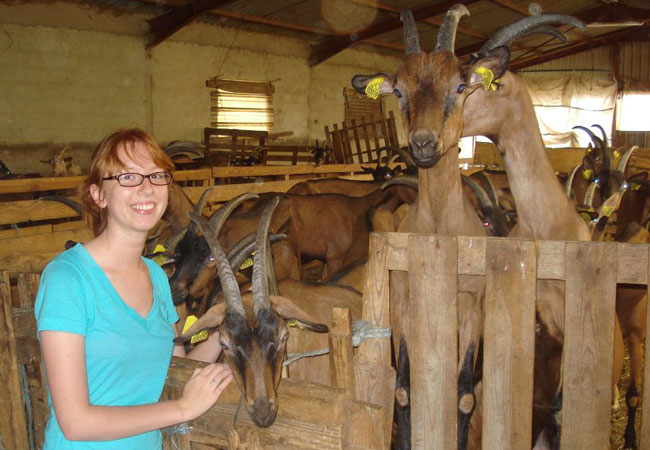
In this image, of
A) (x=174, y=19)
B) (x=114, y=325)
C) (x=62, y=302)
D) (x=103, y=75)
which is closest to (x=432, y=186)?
(x=114, y=325)

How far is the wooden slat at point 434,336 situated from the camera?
8.02 ft

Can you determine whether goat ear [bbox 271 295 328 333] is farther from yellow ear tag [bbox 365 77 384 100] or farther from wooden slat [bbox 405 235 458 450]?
yellow ear tag [bbox 365 77 384 100]

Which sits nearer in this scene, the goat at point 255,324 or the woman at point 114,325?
the woman at point 114,325

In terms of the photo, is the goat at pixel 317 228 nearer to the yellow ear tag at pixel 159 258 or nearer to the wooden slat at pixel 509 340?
the yellow ear tag at pixel 159 258

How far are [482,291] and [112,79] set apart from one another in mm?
13530

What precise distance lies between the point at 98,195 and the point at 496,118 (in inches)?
114

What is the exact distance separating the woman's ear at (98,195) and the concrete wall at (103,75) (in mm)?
11953

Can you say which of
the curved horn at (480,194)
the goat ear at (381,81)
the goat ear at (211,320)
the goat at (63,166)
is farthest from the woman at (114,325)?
the goat at (63,166)

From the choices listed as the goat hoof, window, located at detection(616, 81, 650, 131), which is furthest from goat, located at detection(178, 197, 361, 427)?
window, located at detection(616, 81, 650, 131)

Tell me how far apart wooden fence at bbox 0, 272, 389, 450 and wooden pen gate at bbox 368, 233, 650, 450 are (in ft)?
1.13

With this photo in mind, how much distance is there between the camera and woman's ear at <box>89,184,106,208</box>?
2205 millimetres

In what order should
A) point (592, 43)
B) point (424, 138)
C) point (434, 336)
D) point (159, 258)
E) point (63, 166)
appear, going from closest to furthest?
point (434, 336)
point (424, 138)
point (159, 258)
point (63, 166)
point (592, 43)

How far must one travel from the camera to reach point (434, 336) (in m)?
2.48

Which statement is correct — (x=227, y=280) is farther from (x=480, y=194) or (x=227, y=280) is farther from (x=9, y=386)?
A: (x=480, y=194)
